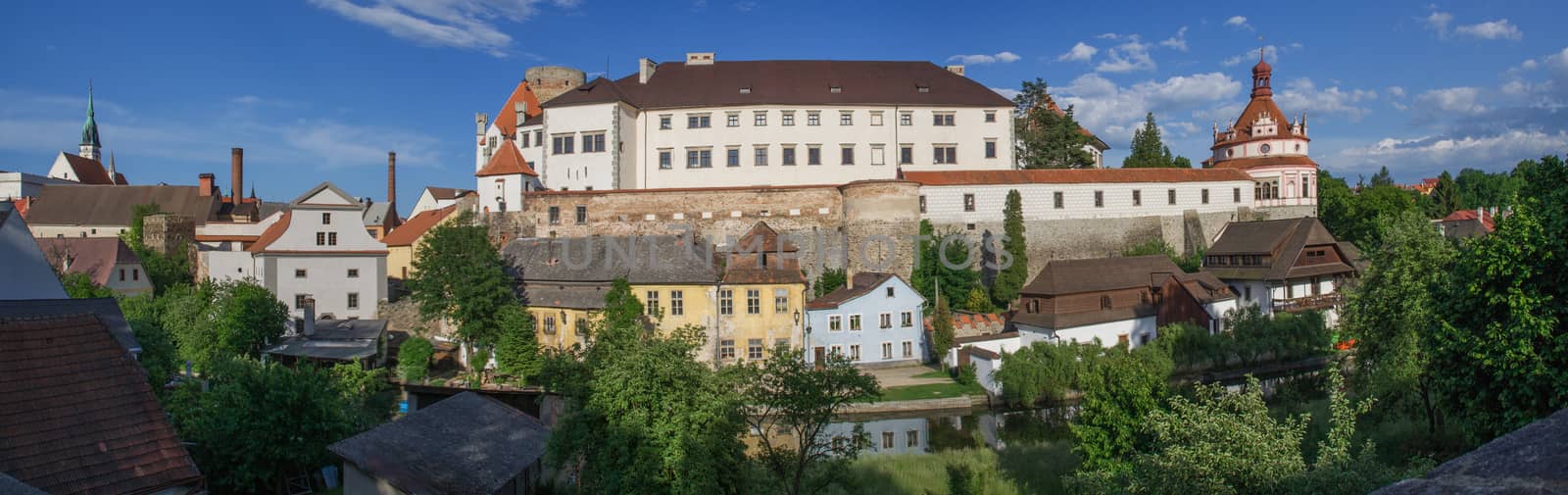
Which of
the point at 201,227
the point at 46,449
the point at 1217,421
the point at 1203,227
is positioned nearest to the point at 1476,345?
the point at 1217,421

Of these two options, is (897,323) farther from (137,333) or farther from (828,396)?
(137,333)

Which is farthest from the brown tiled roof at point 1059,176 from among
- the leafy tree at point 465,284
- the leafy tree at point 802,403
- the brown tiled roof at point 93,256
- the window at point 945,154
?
the brown tiled roof at point 93,256

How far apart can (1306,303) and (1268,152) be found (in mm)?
16511

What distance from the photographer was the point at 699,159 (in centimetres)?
4622

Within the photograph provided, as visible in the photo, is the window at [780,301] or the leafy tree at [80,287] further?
the leafy tree at [80,287]

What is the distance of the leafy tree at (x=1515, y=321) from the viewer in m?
8.45

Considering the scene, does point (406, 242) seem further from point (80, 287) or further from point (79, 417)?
point (79, 417)

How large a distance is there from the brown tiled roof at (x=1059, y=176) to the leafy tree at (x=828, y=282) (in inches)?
266

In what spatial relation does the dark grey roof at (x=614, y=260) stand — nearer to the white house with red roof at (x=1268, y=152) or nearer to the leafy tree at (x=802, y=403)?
the leafy tree at (x=802, y=403)

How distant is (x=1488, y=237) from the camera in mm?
9484

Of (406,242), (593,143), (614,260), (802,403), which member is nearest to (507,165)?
(593,143)

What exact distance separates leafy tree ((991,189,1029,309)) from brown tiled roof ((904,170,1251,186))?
44.7 inches

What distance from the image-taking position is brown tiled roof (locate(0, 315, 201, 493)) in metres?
9.95

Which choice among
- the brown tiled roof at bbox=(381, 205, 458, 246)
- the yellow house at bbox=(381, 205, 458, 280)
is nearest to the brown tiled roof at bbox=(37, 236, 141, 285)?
the yellow house at bbox=(381, 205, 458, 280)
